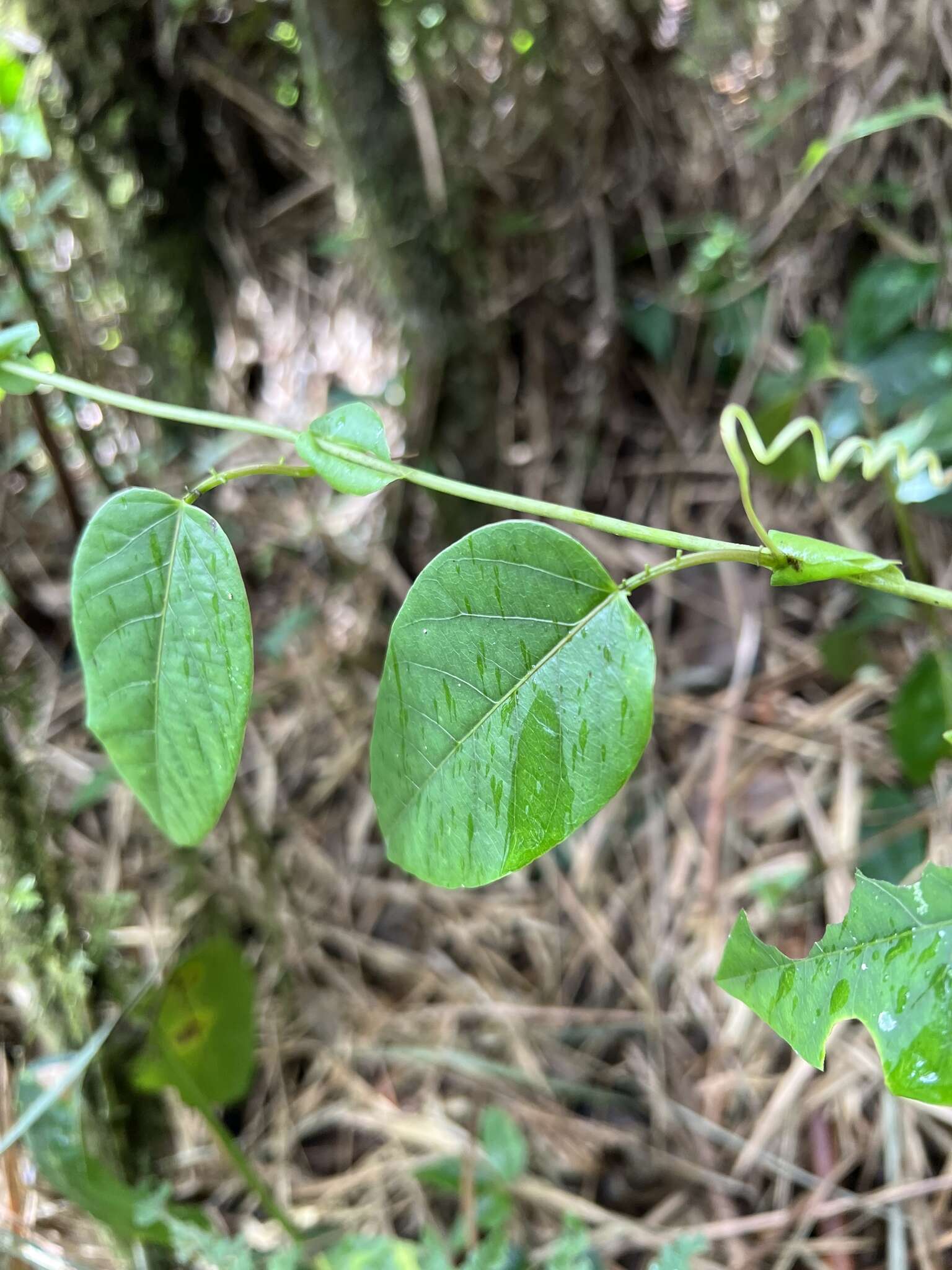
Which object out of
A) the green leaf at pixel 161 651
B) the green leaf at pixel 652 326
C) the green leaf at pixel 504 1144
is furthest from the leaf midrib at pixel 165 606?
the green leaf at pixel 652 326

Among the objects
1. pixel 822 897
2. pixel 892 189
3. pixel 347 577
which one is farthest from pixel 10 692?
pixel 892 189

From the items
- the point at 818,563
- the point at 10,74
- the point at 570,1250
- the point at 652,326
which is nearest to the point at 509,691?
the point at 818,563

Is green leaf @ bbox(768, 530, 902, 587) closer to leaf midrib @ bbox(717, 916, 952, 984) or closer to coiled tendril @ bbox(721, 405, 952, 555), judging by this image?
coiled tendril @ bbox(721, 405, 952, 555)

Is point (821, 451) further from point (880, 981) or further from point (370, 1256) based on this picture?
point (370, 1256)

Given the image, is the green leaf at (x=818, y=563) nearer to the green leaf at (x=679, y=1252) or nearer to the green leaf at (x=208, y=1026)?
the green leaf at (x=679, y=1252)

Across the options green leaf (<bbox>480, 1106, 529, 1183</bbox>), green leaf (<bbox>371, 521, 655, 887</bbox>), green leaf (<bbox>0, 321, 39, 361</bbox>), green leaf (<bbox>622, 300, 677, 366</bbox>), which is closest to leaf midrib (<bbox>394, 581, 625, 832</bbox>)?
green leaf (<bbox>371, 521, 655, 887</bbox>)

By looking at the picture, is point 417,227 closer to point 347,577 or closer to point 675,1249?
point 347,577
